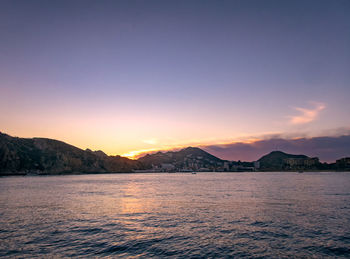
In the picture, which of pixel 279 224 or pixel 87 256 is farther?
pixel 279 224

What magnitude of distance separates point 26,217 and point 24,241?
16.2 m

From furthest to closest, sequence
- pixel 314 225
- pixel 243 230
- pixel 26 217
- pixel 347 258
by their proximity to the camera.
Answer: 1. pixel 26 217
2. pixel 314 225
3. pixel 243 230
4. pixel 347 258

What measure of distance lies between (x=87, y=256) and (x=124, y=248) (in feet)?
11.8

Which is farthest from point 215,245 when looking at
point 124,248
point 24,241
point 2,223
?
point 2,223

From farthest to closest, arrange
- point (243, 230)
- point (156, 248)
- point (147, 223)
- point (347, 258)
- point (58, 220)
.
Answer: point (58, 220) < point (147, 223) < point (243, 230) < point (156, 248) < point (347, 258)

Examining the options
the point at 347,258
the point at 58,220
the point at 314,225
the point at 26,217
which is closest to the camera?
the point at 347,258

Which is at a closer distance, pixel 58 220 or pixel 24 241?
pixel 24 241

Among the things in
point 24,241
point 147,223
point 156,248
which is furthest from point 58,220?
point 156,248

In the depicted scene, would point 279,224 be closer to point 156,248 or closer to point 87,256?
point 156,248

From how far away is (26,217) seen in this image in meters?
38.5

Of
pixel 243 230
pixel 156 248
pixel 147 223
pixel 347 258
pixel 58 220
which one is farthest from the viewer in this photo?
Answer: pixel 58 220

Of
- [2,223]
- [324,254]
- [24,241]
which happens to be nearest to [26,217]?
[2,223]

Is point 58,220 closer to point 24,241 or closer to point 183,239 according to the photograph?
point 24,241

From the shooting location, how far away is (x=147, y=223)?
3378 centimetres
